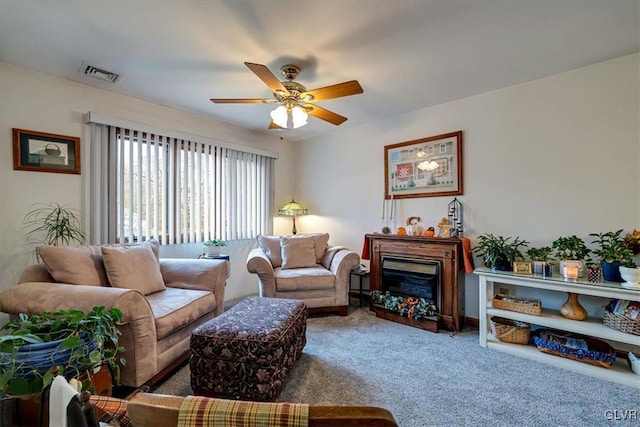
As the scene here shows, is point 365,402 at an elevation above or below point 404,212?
below

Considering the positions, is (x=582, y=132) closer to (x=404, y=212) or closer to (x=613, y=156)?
(x=613, y=156)

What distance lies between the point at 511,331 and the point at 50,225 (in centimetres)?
417

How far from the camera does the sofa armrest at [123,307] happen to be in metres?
1.61

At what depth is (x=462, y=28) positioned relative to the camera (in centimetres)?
192

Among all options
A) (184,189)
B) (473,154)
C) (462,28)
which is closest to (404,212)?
(473,154)

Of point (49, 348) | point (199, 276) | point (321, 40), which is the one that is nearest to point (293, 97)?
point (321, 40)

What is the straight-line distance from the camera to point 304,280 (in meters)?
3.13

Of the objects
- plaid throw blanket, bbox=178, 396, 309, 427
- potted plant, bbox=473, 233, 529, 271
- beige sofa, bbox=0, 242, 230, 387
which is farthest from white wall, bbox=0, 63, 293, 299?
potted plant, bbox=473, 233, 529, 271

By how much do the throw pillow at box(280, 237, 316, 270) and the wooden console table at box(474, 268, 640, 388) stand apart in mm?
1873

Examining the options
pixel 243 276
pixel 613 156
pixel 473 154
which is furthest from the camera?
pixel 243 276

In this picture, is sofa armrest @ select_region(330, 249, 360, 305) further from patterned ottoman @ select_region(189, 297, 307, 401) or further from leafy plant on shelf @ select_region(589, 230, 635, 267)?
leafy plant on shelf @ select_region(589, 230, 635, 267)

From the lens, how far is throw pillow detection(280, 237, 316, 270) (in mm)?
3520

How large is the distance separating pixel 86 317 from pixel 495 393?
225 cm

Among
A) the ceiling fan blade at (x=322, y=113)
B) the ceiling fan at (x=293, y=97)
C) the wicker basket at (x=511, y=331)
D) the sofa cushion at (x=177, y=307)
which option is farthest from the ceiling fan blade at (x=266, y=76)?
the wicker basket at (x=511, y=331)
